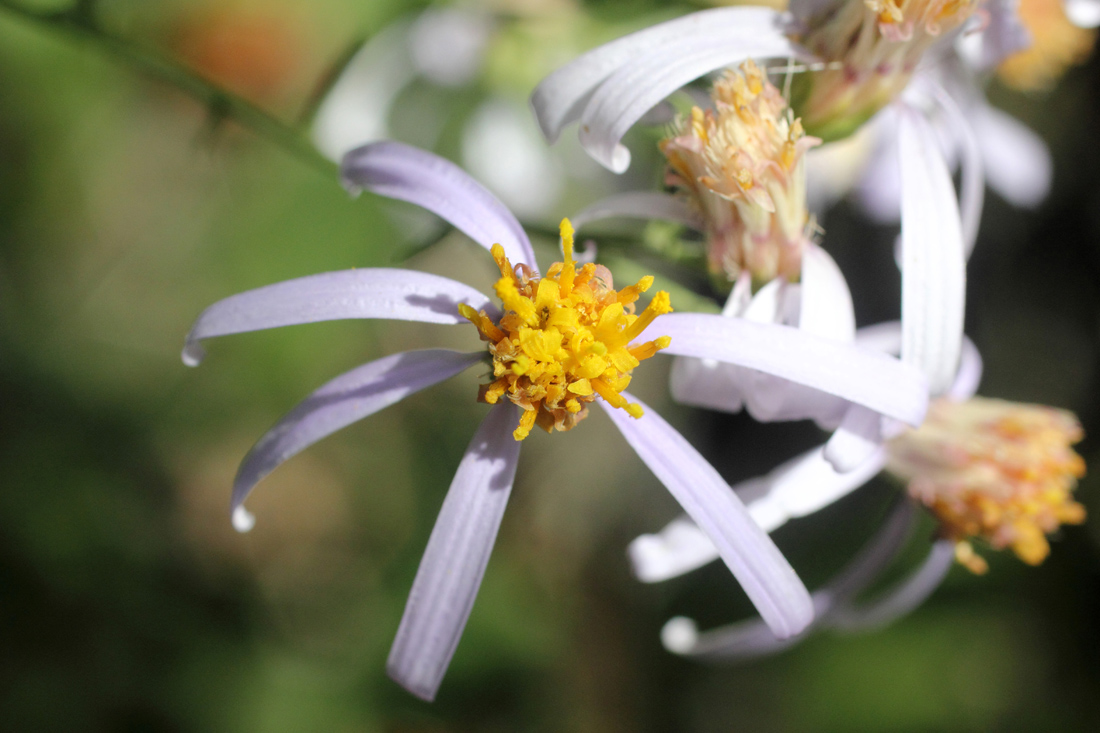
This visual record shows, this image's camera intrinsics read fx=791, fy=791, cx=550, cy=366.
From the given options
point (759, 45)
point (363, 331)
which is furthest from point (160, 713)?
point (759, 45)

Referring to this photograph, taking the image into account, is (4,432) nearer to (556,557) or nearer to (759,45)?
(556,557)

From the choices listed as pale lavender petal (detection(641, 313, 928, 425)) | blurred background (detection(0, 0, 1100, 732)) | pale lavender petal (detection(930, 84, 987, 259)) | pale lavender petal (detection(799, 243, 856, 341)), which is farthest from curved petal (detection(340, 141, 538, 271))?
blurred background (detection(0, 0, 1100, 732))

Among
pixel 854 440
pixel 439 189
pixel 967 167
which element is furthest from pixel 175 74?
pixel 967 167

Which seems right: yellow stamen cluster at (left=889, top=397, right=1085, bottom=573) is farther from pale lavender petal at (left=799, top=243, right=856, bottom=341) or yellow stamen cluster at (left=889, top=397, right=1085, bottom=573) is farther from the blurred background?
the blurred background

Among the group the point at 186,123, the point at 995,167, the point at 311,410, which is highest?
the point at 186,123

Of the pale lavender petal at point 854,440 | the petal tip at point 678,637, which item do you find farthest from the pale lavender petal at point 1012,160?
the petal tip at point 678,637

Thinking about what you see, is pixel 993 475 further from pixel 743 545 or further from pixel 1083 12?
pixel 1083 12
